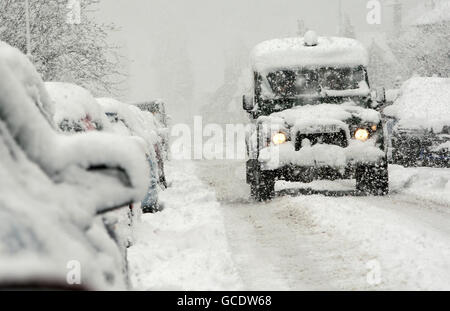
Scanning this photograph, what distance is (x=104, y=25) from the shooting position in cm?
2375

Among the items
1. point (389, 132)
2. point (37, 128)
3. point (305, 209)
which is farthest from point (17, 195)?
point (389, 132)

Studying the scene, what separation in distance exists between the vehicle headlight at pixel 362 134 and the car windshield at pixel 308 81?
1.44m

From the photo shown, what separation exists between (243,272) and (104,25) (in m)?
19.1

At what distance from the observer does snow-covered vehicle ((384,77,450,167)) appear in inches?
616

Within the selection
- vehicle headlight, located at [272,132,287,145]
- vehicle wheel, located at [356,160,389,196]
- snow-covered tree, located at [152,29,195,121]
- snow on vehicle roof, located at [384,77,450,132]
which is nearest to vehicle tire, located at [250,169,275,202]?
vehicle headlight, located at [272,132,287,145]

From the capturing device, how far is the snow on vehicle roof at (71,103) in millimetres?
6743

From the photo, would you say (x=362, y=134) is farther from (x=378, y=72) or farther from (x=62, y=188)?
(x=378, y=72)

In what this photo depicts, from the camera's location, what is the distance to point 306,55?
39.8 ft

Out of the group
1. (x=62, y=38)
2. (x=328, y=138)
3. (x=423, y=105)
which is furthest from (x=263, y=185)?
(x=62, y=38)

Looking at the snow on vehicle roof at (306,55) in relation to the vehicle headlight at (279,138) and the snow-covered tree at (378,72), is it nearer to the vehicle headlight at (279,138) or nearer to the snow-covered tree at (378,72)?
the vehicle headlight at (279,138)

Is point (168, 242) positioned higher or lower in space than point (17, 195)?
lower

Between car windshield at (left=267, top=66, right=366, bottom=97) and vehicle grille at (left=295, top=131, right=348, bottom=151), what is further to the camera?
car windshield at (left=267, top=66, right=366, bottom=97)

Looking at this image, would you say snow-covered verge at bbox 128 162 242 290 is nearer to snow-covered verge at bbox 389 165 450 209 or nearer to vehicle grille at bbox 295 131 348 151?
vehicle grille at bbox 295 131 348 151
